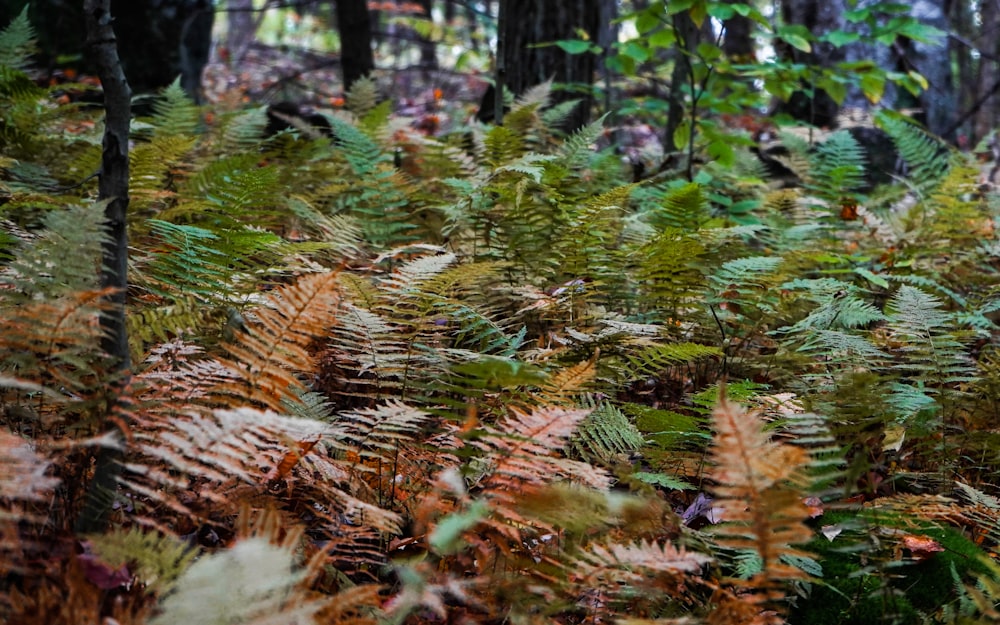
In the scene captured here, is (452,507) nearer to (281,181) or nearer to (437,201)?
(437,201)

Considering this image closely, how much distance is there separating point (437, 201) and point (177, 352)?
205cm

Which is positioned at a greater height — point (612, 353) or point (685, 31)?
point (685, 31)

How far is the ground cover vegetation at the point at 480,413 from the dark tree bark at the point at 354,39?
124 inches

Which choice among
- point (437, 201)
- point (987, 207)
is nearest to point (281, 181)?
point (437, 201)

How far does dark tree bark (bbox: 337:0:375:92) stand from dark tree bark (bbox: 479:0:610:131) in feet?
5.68

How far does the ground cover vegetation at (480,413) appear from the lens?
4.57 feet

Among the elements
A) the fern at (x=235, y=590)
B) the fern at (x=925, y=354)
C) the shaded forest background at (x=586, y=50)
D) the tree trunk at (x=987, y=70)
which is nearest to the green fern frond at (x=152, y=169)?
the shaded forest background at (x=586, y=50)

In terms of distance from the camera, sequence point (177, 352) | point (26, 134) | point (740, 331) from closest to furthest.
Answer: point (177, 352) < point (740, 331) < point (26, 134)

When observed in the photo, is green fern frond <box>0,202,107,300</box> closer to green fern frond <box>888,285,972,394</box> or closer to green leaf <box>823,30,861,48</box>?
green fern frond <box>888,285,972,394</box>

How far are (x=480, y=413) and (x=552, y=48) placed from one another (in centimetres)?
407

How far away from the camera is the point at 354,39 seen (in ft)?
22.4

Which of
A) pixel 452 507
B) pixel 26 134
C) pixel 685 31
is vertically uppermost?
pixel 685 31

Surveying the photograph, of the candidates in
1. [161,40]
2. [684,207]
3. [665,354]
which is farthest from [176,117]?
[665,354]

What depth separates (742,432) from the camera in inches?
54.9
